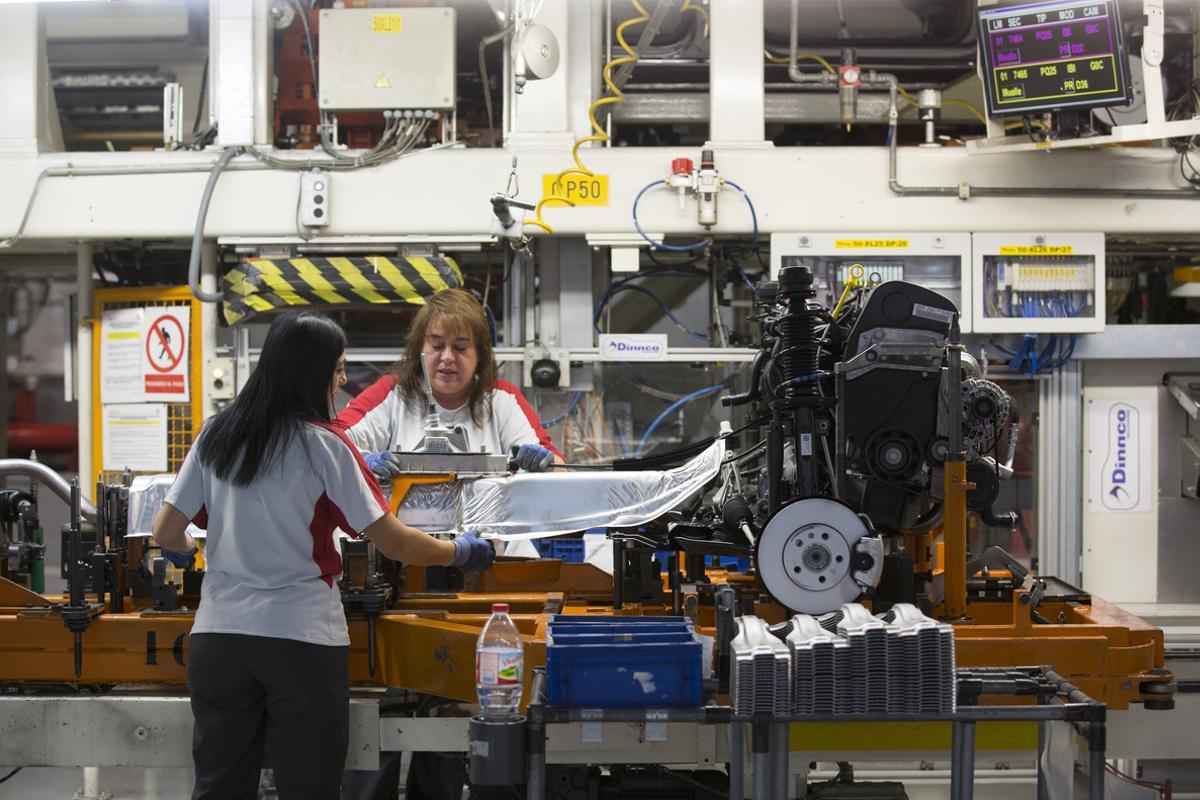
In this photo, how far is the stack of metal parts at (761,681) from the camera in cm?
222

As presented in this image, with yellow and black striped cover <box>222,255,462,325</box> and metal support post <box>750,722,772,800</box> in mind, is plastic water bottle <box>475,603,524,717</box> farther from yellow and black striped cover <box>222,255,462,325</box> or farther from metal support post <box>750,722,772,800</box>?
yellow and black striped cover <box>222,255,462,325</box>

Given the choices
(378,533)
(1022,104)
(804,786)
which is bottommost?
(804,786)

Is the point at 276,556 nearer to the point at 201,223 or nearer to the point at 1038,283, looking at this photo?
the point at 201,223

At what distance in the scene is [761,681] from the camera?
7.30 ft

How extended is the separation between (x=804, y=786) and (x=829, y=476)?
0.78 metres

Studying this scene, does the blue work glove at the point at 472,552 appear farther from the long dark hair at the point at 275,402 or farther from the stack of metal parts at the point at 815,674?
the stack of metal parts at the point at 815,674

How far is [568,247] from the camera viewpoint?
4.83 m

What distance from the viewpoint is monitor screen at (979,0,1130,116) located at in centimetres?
A: 423

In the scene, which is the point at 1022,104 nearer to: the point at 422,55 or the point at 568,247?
the point at 568,247

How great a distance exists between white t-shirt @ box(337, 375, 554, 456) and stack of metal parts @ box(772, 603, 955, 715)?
146 centimetres

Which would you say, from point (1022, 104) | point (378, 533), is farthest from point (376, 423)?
point (1022, 104)

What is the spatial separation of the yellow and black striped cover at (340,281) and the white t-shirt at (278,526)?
→ 227cm

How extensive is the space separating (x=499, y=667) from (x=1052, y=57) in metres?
3.30

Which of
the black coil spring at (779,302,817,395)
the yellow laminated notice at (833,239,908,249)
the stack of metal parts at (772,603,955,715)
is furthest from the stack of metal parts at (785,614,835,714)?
the yellow laminated notice at (833,239,908,249)
